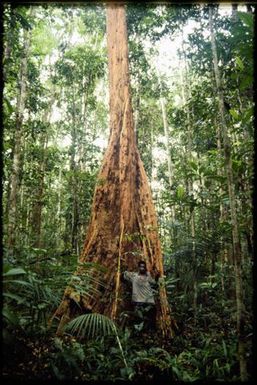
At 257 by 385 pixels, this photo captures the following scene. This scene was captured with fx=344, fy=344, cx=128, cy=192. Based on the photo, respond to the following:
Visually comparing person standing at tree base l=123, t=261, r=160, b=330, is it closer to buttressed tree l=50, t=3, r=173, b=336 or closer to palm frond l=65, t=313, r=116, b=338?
buttressed tree l=50, t=3, r=173, b=336

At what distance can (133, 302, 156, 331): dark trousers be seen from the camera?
545 centimetres

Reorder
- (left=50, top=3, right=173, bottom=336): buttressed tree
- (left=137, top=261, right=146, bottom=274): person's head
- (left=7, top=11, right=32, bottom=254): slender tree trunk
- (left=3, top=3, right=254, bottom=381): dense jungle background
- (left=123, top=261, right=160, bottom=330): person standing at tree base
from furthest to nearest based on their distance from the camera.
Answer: (left=7, top=11, right=32, bottom=254): slender tree trunk < (left=137, top=261, right=146, bottom=274): person's head < (left=123, top=261, right=160, bottom=330): person standing at tree base < (left=50, top=3, right=173, bottom=336): buttressed tree < (left=3, top=3, right=254, bottom=381): dense jungle background

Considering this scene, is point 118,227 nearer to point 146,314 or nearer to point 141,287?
point 141,287

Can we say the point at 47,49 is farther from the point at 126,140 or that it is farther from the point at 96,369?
the point at 96,369

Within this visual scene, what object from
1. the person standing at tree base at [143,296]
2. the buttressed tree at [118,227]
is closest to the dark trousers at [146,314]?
the person standing at tree base at [143,296]

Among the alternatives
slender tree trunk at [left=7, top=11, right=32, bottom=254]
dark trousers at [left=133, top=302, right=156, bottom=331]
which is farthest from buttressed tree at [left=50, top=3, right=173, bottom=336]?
slender tree trunk at [left=7, top=11, right=32, bottom=254]

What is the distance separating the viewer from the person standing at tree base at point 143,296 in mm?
5480

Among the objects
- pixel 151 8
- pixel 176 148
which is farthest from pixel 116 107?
pixel 176 148

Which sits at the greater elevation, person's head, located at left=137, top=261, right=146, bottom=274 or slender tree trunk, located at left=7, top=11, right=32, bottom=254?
slender tree trunk, located at left=7, top=11, right=32, bottom=254

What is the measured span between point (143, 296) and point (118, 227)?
1248mm

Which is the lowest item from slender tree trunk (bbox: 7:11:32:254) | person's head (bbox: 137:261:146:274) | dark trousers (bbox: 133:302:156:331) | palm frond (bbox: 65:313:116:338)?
dark trousers (bbox: 133:302:156:331)

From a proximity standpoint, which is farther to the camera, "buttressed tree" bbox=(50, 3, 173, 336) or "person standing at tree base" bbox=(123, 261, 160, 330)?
"person standing at tree base" bbox=(123, 261, 160, 330)

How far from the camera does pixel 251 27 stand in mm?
2818

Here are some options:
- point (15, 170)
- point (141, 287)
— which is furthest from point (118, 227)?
point (15, 170)
